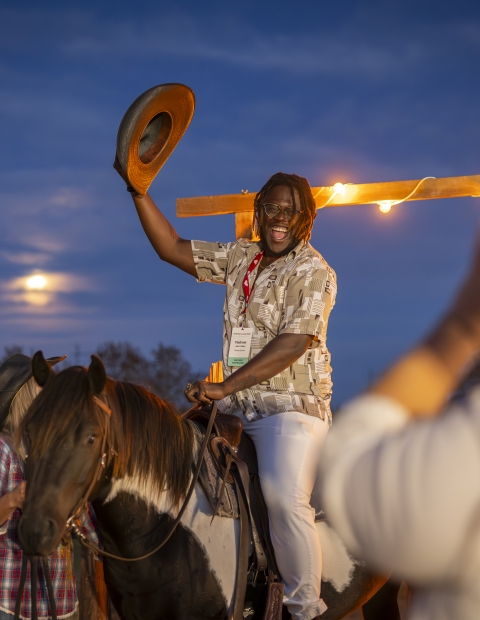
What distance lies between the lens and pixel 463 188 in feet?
15.2

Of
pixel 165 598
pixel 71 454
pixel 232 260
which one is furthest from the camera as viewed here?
pixel 232 260

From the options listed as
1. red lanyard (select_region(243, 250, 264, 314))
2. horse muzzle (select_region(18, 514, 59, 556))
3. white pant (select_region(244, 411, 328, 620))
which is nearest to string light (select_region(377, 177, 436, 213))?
red lanyard (select_region(243, 250, 264, 314))

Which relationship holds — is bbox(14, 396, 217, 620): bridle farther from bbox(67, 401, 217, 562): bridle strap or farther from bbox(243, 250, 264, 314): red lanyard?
bbox(243, 250, 264, 314): red lanyard

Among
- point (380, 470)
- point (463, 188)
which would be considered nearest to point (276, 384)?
point (463, 188)

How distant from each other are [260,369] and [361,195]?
7.24 ft

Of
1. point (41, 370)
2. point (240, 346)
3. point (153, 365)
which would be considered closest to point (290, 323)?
point (240, 346)

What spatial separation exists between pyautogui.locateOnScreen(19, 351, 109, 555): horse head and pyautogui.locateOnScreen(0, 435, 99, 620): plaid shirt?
1.70ft

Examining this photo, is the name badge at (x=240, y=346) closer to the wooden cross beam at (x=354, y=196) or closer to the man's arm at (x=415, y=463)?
the wooden cross beam at (x=354, y=196)

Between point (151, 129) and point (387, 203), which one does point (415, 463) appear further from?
point (387, 203)

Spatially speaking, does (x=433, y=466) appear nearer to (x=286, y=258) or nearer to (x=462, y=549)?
(x=462, y=549)

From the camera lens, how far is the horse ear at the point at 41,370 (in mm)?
2719

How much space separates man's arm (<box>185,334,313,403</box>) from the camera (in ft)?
10.1

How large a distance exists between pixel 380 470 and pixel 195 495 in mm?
2444

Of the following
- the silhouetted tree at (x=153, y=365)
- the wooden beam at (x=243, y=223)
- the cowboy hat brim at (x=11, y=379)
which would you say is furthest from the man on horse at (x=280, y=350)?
the silhouetted tree at (x=153, y=365)
